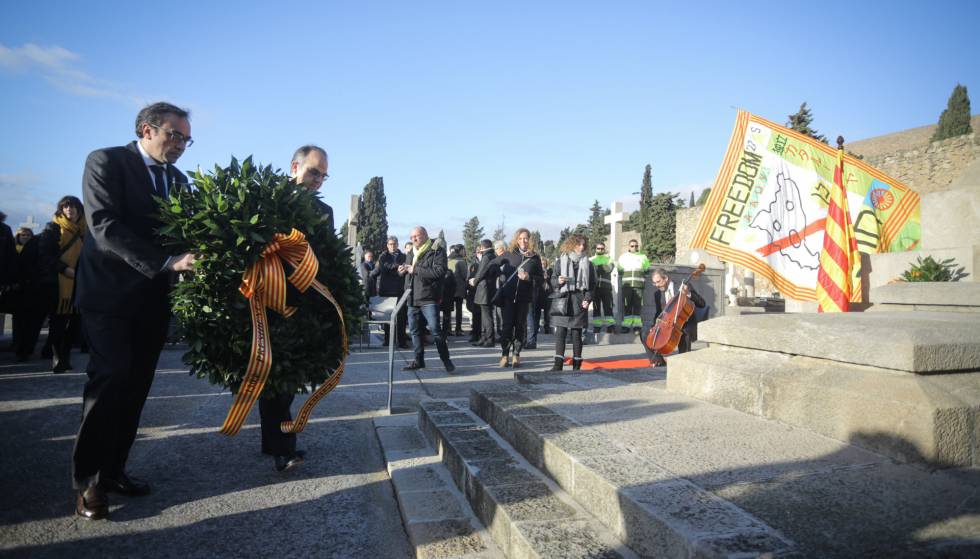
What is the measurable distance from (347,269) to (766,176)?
6.76 metres

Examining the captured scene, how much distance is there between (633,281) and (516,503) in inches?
409

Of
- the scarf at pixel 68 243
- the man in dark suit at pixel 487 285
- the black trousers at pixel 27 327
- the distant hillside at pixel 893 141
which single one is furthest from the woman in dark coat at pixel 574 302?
the distant hillside at pixel 893 141

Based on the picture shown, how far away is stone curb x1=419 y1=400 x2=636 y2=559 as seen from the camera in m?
2.03

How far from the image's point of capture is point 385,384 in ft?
21.8

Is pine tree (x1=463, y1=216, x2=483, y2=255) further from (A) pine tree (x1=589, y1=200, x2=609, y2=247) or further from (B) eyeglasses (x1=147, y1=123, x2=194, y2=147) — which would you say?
(B) eyeglasses (x1=147, y1=123, x2=194, y2=147)

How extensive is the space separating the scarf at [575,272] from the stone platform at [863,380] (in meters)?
3.58

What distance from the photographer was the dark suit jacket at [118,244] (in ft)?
9.33

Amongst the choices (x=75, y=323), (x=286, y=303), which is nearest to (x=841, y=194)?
(x=286, y=303)

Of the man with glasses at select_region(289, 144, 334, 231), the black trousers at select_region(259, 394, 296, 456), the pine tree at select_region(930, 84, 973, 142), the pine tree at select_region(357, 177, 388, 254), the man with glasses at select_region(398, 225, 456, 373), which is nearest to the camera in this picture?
the black trousers at select_region(259, 394, 296, 456)

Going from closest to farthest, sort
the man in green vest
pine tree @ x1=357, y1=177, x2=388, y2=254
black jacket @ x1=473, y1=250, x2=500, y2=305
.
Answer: black jacket @ x1=473, y1=250, x2=500, y2=305 → the man in green vest → pine tree @ x1=357, y1=177, x2=388, y2=254

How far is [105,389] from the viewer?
9.25 ft

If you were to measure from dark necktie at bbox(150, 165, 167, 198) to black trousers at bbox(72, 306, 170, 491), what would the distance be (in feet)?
2.21

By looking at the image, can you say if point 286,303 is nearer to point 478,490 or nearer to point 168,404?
point 478,490

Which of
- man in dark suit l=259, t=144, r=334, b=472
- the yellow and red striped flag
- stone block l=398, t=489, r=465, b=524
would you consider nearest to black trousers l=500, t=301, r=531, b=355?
the yellow and red striped flag
